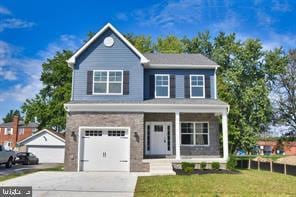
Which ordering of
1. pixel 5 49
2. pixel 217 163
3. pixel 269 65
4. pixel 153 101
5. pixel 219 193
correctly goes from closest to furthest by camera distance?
pixel 219 193 → pixel 217 163 → pixel 153 101 → pixel 5 49 → pixel 269 65

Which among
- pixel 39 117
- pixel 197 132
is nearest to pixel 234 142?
pixel 197 132

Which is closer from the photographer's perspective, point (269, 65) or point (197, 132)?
point (197, 132)

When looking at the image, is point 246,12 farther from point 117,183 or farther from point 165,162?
point 117,183

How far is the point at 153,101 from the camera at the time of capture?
1980 cm

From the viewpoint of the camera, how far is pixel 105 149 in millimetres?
18906

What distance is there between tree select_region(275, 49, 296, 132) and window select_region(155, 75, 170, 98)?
71.1 feet

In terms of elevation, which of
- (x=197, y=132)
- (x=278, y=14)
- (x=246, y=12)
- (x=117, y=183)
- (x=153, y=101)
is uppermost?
(x=278, y=14)

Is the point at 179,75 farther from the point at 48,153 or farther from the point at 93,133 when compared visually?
the point at 48,153

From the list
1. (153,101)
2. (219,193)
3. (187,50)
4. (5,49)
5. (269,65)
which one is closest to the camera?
(219,193)

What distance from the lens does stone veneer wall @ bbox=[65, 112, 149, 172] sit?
1831 centimetres

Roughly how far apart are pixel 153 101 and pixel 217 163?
17.8 ft

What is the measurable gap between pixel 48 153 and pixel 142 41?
17.9 meters

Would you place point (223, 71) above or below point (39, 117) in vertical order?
above

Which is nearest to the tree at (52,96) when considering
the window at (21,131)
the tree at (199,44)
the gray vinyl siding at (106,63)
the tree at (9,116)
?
the tree at (199,44)
